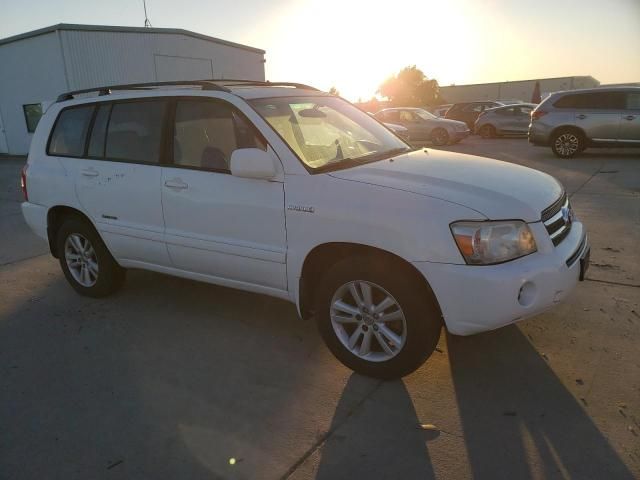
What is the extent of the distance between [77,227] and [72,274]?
499mm

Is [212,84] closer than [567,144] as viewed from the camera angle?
Yes

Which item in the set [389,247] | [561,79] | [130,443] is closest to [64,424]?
[130,443]

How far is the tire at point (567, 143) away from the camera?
39.8 ft

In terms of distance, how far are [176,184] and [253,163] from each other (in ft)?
2.71

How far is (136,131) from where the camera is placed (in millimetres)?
3951

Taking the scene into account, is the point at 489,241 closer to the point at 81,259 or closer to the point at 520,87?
the point at 81,259

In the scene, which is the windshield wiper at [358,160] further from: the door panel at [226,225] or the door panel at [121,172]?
the door panel at [121,172]

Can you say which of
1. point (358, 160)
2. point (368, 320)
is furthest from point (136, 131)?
point (368, 320)

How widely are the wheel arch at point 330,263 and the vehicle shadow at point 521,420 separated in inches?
24.7

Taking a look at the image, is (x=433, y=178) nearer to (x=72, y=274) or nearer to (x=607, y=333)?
(x=607, y=333)

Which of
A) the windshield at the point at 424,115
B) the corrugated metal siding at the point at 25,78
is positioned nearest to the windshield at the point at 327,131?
the windshield at the point at 424,115

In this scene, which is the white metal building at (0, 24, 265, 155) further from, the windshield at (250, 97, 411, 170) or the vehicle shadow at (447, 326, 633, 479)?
the vehicle shadow at (447, 326, 633, 479)

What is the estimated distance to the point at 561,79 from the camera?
162ft

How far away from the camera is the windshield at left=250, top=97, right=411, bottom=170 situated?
131 inches
